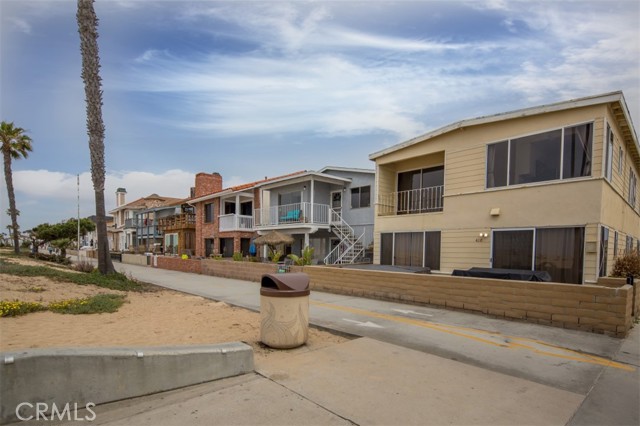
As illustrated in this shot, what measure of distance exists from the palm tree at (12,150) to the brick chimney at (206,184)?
13567mm

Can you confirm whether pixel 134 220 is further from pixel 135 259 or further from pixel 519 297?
pixel 519 297

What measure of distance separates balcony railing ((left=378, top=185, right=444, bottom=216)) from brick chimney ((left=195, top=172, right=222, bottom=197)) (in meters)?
21.1

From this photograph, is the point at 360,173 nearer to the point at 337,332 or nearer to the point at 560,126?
the point at 560,126

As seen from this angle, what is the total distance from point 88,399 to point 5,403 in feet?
2.19

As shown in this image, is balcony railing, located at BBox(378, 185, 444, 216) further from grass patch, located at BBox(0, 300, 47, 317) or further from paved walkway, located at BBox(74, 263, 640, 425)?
grass patch, located at BBox(0, 300, 47, 317)

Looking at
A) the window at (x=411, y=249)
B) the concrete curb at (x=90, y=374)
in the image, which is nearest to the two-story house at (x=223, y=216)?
the window at (x=411, y=249)

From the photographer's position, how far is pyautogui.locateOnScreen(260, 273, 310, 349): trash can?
227 inches

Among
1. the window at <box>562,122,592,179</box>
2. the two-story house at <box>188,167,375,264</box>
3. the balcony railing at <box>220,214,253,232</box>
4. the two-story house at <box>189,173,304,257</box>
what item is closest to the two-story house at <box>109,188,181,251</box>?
the two-story house at <box>189,173,304,257</box>

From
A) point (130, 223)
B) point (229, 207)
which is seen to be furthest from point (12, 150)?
point (130, 223)

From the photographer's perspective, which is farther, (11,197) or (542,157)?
(11,197)

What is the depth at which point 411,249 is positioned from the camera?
46.5ft

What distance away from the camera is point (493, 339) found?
21.9 ft

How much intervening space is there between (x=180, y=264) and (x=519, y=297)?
67.9 feet

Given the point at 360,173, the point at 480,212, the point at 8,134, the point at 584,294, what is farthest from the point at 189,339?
the point at 8,134
